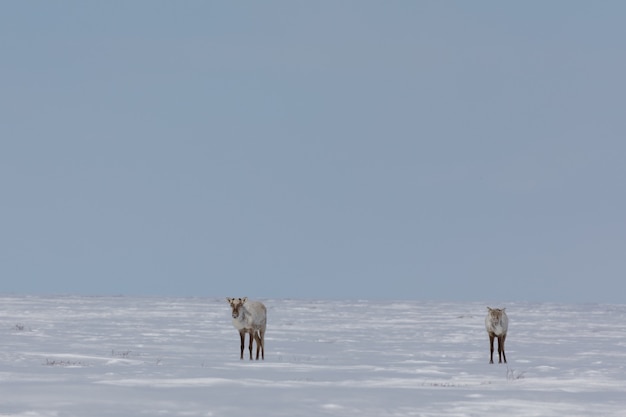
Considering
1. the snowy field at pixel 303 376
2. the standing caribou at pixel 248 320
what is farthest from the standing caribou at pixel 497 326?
the standing caribou at pixel 248 320

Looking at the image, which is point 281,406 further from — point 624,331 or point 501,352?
point 624,331

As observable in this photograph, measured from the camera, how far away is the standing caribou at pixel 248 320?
2381 centimetres

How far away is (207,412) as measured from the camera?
12734 millimetres

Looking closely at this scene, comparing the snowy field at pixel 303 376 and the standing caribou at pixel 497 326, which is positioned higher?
the standing caribou at pixel 497 326

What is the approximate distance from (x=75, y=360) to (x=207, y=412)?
922 cm

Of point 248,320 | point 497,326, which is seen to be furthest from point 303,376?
point 497,326

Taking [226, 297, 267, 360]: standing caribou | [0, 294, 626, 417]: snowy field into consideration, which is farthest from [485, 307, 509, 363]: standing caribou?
[226, 297, 267, 360]: standing caribou

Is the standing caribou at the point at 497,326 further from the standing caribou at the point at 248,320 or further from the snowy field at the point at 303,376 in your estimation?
the standing caribou at the point at 248,320

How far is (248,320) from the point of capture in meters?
24.0

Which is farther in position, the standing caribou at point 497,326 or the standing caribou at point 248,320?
the standing caribou at point 497,326

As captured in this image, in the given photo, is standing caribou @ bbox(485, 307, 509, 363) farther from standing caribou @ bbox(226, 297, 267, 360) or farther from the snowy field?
standing caribou @ bbox(226, 297, 267, 360)

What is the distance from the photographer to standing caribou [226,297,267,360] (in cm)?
2381

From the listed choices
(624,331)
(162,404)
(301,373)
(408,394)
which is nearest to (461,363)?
(301,373)

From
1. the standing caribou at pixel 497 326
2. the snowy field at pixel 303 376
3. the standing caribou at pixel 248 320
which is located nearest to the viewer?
the snowy field at pixel 303 376
